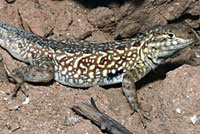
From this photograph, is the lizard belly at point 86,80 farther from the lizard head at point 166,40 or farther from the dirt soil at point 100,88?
the lizard head at point 166,40

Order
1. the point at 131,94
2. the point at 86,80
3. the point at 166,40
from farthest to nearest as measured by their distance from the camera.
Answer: the point at 86,80
the point at 131,94
the point at 166,40

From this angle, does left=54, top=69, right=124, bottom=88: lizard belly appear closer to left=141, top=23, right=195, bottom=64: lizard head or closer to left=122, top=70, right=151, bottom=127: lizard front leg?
left=122, top=70, right=151, bottom=127: lizard front leg

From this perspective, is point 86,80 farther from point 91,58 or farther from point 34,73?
point 34,73

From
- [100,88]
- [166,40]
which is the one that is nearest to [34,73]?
[100,88]

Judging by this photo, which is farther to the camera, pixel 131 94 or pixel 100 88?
pixel 100 88

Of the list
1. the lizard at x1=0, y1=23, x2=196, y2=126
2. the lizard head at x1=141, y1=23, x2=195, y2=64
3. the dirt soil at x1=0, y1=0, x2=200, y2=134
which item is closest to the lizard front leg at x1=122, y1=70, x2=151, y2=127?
the lizard at x1=0, y1=23, x2=196, y2=126

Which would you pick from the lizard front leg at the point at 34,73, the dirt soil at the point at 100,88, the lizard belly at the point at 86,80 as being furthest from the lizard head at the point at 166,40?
the lizard front leg at the point at 34,73

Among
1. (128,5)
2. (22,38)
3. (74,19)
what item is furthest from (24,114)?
(128,5)
